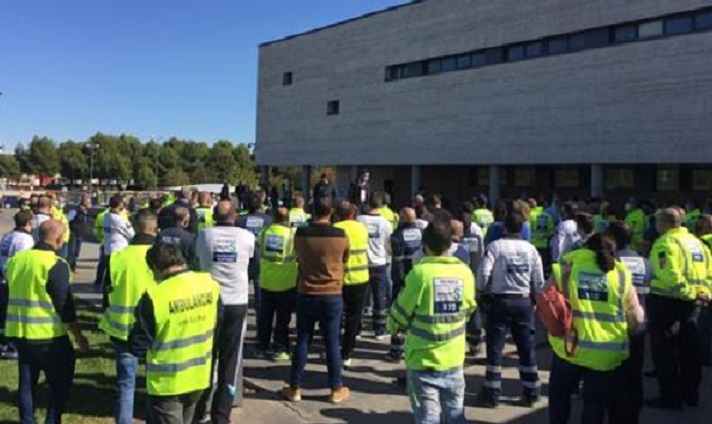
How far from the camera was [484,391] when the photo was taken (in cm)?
720

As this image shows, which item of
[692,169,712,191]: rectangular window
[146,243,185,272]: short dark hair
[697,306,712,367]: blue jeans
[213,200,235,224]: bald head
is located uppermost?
[692,169,712,191]: rectangular window

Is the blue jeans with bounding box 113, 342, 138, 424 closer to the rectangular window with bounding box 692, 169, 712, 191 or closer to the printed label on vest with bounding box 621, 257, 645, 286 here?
the printed label on vest with bounding box 621, 257, 645, 286

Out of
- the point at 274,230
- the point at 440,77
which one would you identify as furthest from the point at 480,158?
the point at 274,230

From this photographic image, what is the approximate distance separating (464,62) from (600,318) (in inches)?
1202

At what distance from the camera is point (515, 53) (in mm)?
31344

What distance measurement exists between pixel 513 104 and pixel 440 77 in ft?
18.8

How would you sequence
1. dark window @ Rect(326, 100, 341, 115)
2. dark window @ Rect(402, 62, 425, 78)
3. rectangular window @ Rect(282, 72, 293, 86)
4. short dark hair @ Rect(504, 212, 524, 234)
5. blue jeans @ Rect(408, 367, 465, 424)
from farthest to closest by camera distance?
1. rectangular window @ Rect(282, 72, 293, 86)
2. dark window @ Rect(326, 100, 341, 115)
3. dark window @ Rect(402, 62, 425, 78)
4. short dark hair @ Rect(504, 212, 524, 234)
5. blue jeans @ Rect(408, 367, 465, 424)

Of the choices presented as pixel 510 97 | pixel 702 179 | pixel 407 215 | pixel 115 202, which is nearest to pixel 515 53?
pixel 510 97

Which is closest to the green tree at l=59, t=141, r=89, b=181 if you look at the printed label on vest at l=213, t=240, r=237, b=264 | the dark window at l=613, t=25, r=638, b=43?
the dark window at l=613, t=25, r=638, b=43

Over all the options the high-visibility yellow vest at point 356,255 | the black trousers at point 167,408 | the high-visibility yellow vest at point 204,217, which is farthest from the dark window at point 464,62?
Answer: the black trousers at point 167,408

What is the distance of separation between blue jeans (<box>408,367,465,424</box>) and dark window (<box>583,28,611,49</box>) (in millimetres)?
24909

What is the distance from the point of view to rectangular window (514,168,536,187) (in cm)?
3366

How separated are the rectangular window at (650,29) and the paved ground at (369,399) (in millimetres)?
19517

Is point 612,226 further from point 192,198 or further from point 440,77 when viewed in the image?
point 440,77
